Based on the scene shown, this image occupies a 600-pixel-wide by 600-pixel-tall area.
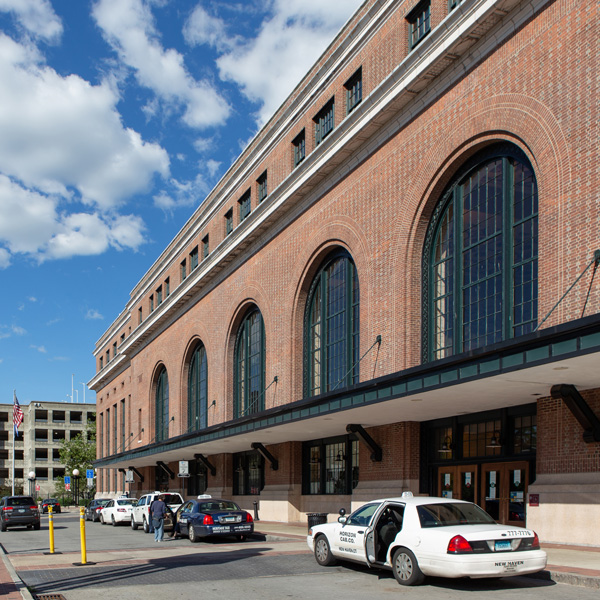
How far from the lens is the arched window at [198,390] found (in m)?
46.6

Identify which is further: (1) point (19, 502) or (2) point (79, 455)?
(2) point (79, 455)

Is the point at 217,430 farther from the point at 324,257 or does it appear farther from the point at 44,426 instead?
the point at 44,426

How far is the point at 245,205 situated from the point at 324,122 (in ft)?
33.4

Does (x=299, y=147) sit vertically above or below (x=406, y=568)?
above

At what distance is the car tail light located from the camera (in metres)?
12.1

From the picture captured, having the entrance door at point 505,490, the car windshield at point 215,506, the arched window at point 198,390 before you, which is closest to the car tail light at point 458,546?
the entrance door at point 505,490

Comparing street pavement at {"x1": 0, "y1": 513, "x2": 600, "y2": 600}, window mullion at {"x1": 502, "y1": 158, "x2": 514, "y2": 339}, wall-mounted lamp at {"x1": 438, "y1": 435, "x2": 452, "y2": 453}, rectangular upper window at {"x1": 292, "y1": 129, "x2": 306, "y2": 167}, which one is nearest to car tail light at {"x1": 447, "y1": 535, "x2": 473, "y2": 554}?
street pavement at {"x1": 0, "y1": 513, "x2": 600, "y2": 600}

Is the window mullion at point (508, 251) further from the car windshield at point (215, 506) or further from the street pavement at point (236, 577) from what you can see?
the car windshield at point (215, 506)

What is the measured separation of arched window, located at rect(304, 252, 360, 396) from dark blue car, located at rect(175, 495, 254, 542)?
20.7 feet

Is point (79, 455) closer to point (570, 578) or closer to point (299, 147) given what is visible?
point (299, 147)

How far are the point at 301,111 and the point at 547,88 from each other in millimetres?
16065

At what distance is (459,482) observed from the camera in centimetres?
2280

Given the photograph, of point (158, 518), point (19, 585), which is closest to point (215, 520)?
point (158, 518)

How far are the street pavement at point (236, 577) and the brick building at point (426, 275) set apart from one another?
12.7 feet
